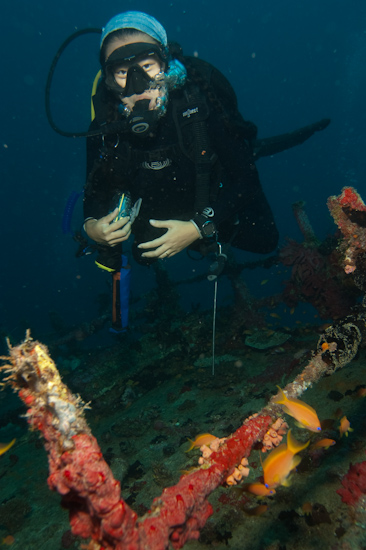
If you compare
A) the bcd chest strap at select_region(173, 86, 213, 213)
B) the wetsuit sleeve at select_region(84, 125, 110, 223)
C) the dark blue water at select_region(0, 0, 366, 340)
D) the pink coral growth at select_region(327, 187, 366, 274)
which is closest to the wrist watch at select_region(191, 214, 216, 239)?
the bcd chest strap at select_region(173, 86, 213, 213)

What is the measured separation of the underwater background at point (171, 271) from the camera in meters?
3.60

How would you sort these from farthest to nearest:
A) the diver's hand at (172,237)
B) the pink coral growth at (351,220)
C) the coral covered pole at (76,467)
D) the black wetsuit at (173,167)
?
the black wetsuit at (173,167), the diver's hand at (172,237), the pink coral growth at (351,220), the coral covered pole at (76,467)

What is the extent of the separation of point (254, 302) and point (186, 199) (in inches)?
164

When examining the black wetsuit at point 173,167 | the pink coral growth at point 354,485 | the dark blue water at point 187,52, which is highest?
the dark blue water at point 187,52

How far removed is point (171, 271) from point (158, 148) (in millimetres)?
79689

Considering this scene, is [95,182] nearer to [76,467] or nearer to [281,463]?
[76,467]

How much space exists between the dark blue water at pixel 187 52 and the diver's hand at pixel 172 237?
A: 60245 millimetres

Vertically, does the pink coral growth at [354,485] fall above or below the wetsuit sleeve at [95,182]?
below

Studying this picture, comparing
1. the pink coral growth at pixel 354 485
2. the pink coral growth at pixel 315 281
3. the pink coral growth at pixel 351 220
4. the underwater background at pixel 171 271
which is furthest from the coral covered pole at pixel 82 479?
the pink coral growth at pixel 315 281

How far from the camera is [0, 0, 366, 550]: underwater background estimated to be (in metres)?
3.60

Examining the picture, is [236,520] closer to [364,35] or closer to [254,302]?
[254,302]

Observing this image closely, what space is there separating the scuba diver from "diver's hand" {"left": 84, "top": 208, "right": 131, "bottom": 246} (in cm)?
2

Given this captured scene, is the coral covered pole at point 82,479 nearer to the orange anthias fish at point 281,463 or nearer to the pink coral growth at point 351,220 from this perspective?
the orange anthias fish at point 281,463

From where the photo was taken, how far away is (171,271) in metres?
83.7
